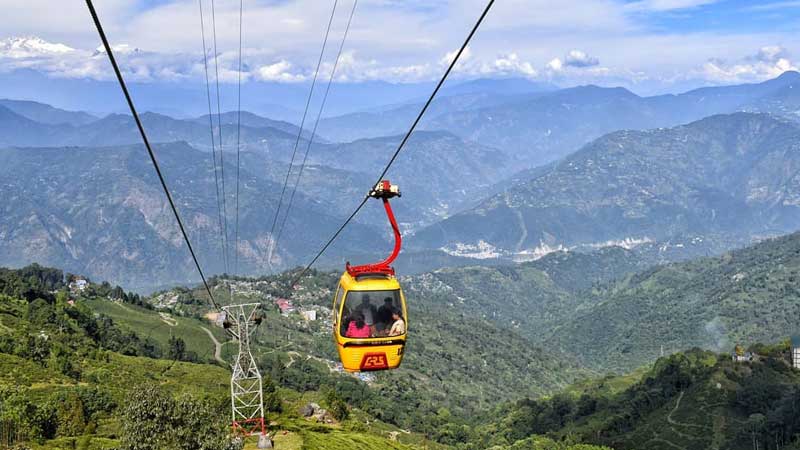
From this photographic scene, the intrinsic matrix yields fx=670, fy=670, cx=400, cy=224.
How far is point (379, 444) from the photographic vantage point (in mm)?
96062

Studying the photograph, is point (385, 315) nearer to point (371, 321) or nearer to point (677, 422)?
point (371, 321)

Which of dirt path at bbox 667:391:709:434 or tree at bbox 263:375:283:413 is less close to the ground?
tree at bbox 263:375:283:413

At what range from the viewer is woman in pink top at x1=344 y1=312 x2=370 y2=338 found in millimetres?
33219

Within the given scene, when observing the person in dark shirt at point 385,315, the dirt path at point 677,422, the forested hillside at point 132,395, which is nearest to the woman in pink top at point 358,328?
the person in dark shirt at point 385,315

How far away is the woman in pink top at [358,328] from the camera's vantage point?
1308 inches

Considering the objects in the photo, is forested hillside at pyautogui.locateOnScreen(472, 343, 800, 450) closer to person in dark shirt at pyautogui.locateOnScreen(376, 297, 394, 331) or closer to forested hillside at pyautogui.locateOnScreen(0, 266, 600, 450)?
forested hillside at pyautogui.locateOnScreen(0, 266, 600, 450)

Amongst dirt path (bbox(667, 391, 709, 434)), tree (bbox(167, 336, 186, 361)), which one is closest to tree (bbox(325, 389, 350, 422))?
tree (bbox(167, 336, 186, 361))

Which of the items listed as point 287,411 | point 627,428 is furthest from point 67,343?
point 627,428

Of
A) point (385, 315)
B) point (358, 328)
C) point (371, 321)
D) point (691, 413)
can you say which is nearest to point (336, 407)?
point (691, 413)

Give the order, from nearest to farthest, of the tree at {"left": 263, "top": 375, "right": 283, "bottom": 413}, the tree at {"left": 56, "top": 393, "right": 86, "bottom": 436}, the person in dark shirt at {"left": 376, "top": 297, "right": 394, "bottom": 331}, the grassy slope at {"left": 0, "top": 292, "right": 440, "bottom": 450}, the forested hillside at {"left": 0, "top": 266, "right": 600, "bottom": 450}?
the person in dark shirt at {"left": 376, "top": 297, "right": 394, "bottom": 331} → the forested hillside at {"left": 0, "top": 266, "right": 600, "bottom": 450} → the tree at {"left": 56, "top": 393, "right": 86, "bottom": 436} → the grassy slope at {"left": 0, "top": 292, "right": 440, "bottom": 450} → the tree at {"left": 263, "top": 375, "right": 283, "bottom": 413}

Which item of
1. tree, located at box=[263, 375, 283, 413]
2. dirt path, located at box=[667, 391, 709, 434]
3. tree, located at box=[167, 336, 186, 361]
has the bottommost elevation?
dirt path, located at box=[667, 391, 709, 434]

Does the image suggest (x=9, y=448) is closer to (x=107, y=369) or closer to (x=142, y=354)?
(x=107, y=369)

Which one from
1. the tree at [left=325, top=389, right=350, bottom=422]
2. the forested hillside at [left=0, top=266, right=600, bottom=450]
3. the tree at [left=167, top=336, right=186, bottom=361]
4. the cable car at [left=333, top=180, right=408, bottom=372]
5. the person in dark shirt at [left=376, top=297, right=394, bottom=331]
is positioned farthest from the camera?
the tree at [left=167, top=336, right=186, bottom=361]

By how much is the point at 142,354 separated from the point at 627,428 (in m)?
124
